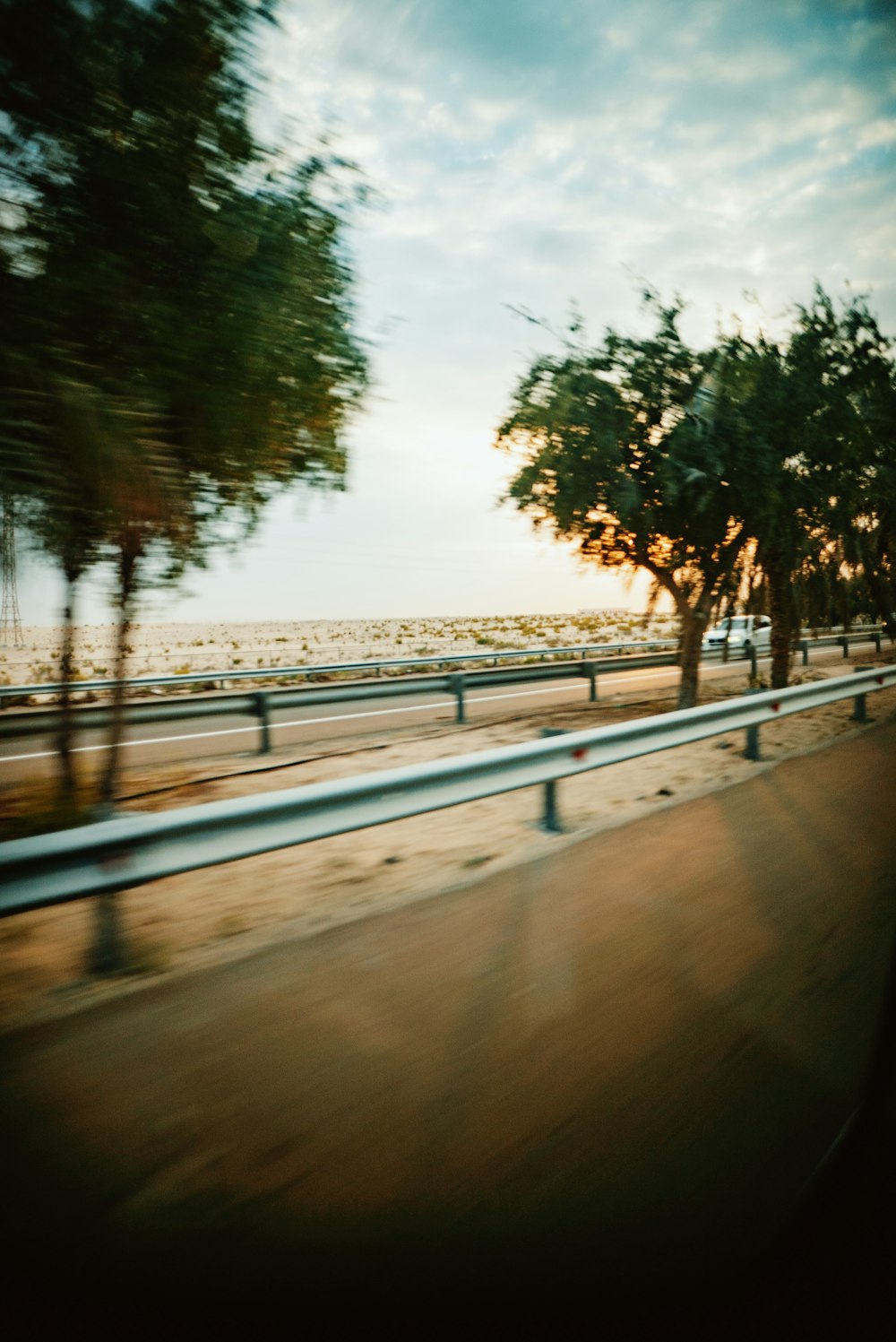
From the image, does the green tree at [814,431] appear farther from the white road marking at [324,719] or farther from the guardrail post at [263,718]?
the guardrail post at [263,718]

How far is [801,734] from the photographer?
34.0ft

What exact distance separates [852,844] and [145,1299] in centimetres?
511

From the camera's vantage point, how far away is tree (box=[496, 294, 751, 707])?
38.4 ft

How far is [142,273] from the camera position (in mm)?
4594

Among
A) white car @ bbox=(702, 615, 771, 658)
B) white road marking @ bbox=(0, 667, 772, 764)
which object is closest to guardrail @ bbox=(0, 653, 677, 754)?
white road marking @ bbox=(0, 667, 772, 764)

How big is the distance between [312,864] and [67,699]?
2574 mm

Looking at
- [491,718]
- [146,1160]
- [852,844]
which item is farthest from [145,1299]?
[491,718]

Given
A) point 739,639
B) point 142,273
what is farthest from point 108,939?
point 739,639

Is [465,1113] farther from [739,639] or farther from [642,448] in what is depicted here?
[739,639]

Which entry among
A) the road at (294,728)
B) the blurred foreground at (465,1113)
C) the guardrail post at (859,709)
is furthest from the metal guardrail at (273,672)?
the guardrail post at (859,709)

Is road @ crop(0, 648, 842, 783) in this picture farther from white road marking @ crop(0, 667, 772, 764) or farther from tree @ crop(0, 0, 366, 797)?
tree @ crop(0, 0, 366, 797)

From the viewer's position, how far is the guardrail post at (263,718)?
33.3 feet

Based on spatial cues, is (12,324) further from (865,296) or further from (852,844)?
(865,296)

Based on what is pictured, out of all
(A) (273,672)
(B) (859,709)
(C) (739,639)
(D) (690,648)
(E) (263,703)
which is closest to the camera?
(E) (263,703)
